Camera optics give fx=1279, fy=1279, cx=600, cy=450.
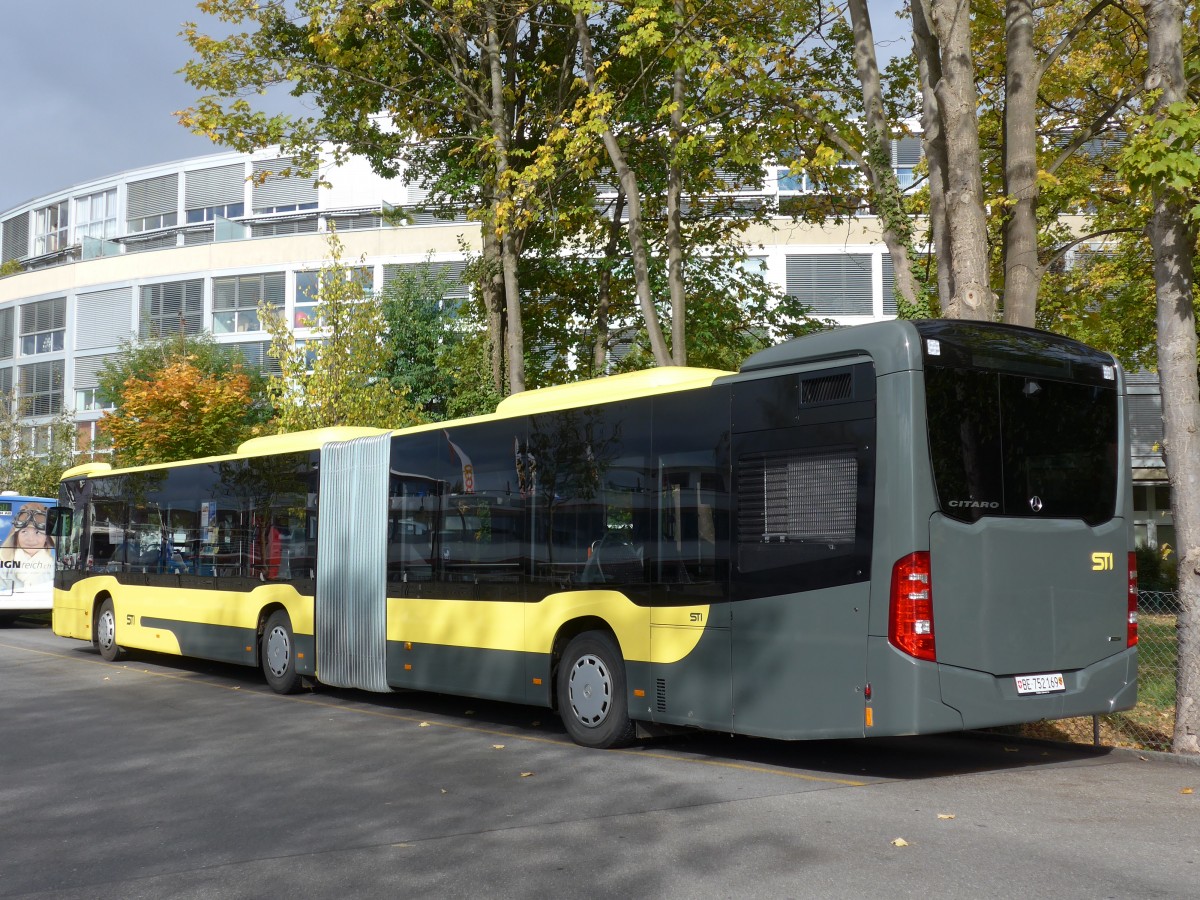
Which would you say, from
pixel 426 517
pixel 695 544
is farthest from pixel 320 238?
pixel 695 544

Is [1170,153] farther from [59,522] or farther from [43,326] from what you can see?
[43,326]

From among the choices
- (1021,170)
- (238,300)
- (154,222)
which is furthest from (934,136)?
(154,222)

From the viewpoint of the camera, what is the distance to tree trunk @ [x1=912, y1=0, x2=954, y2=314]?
1279cm

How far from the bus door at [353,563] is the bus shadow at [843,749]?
2.59 ft

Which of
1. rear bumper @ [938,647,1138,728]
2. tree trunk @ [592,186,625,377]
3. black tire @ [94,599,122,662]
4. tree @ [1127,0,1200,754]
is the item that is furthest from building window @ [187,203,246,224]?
rear bumper @ [938,647,1138,728]

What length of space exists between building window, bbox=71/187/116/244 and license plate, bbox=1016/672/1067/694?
53.4 meters

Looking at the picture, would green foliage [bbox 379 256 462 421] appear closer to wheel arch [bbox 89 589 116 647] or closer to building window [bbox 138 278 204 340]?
building window [bbox 138 278 204 340]

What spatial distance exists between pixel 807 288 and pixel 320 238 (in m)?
18.2

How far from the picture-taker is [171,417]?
3194 cm

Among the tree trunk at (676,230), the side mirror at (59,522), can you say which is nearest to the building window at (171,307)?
the side mirror at (59,522)

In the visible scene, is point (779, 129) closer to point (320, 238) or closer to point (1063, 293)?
point (1063, 293)

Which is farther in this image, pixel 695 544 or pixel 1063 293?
pixel 1063 293

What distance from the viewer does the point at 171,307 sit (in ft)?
166

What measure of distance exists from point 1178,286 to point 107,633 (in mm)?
16279
